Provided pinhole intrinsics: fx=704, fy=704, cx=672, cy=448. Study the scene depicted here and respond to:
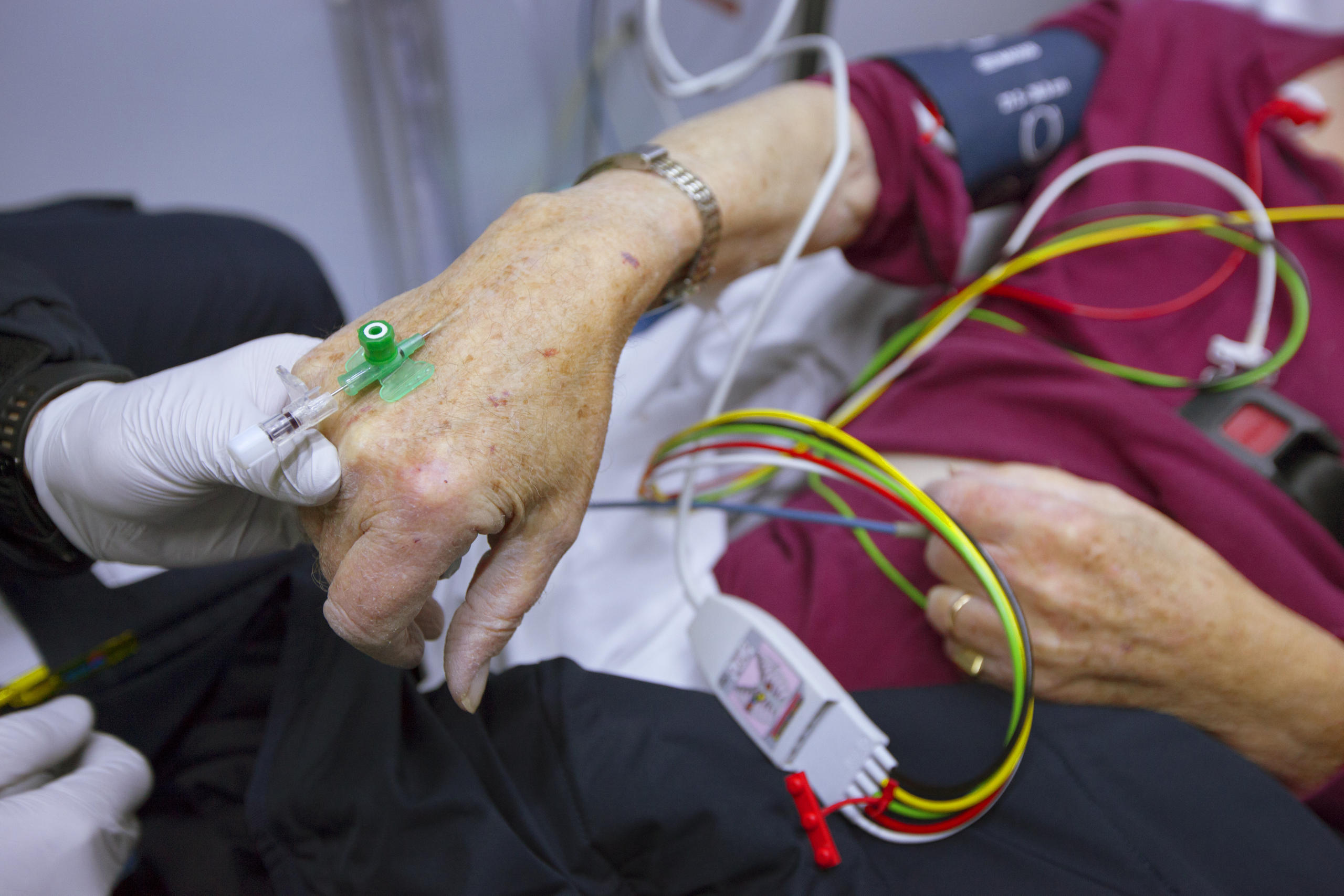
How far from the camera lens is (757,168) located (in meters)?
0.76

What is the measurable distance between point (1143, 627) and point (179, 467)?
809 mm

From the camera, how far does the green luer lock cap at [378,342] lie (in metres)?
0.45

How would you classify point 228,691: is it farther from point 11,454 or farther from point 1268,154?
point 1268,154

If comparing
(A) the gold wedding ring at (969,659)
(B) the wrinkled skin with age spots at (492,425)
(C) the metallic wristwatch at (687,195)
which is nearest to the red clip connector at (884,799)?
(A) the gold wedding ring at (969,659)

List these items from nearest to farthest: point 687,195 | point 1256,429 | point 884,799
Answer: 1. point 884,799
2. point 687,195
3. point 1256,429

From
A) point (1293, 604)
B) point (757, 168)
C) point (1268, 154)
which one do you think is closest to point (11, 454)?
point (757, 168)

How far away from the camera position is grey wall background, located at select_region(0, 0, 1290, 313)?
1210 mm

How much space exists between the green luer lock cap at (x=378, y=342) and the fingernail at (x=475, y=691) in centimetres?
24

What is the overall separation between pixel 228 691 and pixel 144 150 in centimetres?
114

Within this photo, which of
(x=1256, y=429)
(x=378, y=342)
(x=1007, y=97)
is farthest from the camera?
(x=1007, y=97)

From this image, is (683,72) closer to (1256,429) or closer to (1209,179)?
(1209,179)

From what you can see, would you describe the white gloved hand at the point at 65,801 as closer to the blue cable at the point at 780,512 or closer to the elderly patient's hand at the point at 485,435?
the elderly patient's hand at the point at 485,435

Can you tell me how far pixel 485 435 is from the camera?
19.2 inches

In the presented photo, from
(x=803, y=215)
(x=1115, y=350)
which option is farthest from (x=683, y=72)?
(x=1115, y=350)
